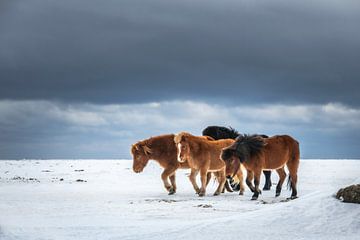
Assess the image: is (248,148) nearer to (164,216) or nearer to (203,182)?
(203,182)

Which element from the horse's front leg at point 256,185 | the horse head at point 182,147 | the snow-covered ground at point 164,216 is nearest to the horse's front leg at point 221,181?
the snow-covered ground at point 164,216

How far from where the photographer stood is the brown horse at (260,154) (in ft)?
43.9

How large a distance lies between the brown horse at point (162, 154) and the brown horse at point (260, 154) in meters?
2.02


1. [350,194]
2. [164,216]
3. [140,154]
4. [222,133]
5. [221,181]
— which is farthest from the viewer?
[222,133]

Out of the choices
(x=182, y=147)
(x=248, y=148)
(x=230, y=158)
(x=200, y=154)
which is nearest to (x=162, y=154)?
(x=182, y=147)

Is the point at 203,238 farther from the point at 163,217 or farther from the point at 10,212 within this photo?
the point at 10,212

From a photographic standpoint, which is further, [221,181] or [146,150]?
[146,150]

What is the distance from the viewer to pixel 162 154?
15.4 m

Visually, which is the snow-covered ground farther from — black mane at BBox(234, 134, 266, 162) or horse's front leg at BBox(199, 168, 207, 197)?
black mane at BBox(234, 134, 266, 162)

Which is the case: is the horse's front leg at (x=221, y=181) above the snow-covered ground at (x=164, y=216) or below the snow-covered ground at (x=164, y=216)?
above

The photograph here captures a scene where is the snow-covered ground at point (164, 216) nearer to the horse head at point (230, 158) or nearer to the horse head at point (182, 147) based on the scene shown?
the horse head at point (230, 158)

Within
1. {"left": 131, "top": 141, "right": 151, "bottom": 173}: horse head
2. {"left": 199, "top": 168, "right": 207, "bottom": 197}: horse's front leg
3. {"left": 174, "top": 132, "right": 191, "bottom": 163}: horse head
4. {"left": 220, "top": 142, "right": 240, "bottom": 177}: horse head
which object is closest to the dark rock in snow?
{"left": 220, "top": 142, "right": 240, "bottom": 177}: horse head

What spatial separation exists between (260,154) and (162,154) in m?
3.16

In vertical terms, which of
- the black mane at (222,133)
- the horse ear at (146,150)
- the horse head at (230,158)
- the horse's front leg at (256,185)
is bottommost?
the horse's front leg at (256,185)
